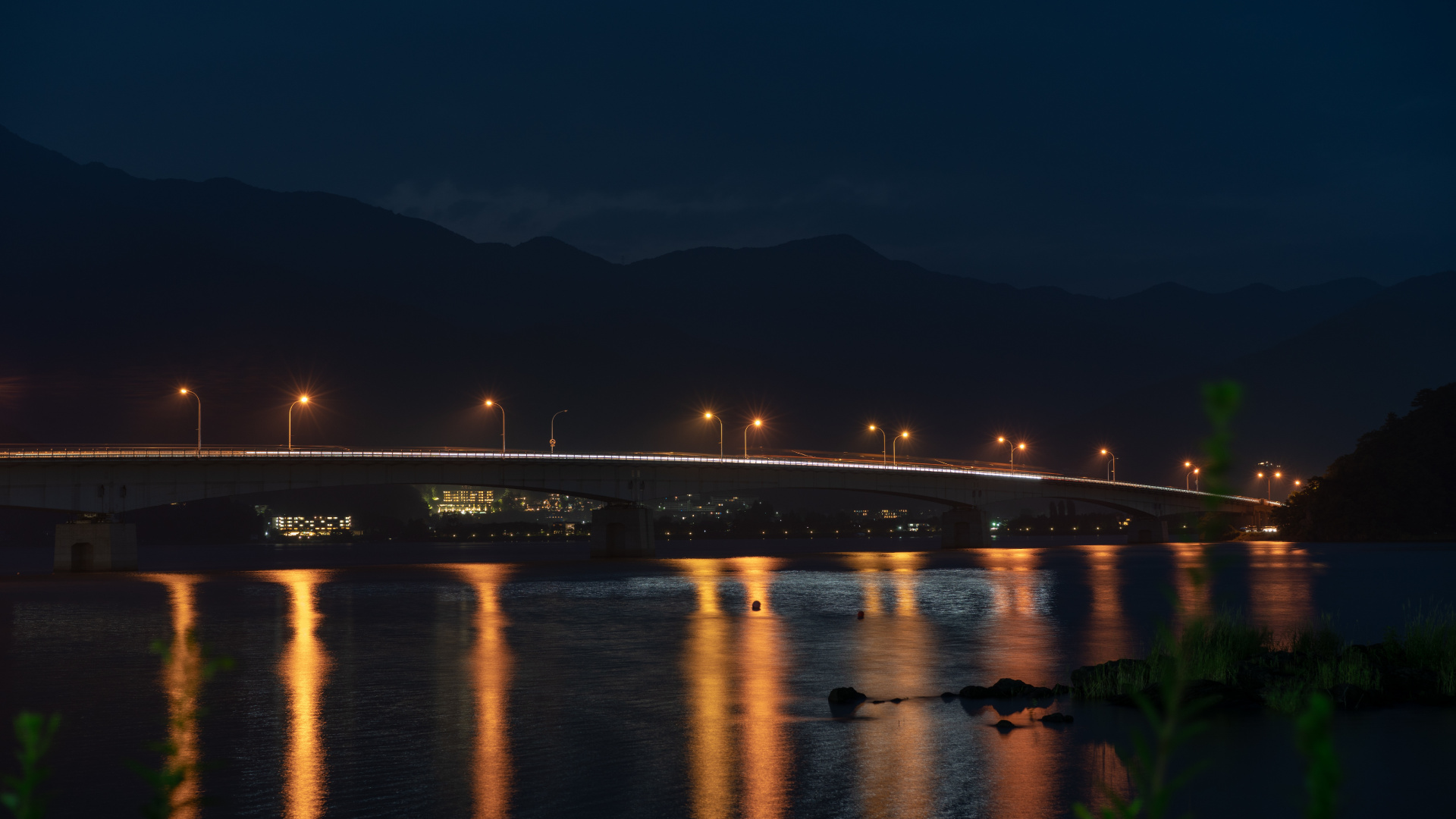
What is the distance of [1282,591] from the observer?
75562 millimetres

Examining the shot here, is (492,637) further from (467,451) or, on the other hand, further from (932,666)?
(467,451)

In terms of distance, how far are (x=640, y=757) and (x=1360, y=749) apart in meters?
13.9

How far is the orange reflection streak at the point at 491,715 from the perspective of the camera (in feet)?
65.5

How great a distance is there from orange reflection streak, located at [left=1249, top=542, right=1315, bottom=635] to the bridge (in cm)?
717

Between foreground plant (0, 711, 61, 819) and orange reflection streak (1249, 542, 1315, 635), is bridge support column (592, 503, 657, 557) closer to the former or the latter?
orange reflection streak (1249, 542, 1315, 635)

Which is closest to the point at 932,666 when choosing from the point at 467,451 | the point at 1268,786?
the point at 1268,786

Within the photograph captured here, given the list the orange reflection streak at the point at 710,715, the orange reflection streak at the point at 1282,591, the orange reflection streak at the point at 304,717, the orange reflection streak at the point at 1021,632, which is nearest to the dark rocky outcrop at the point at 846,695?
the orange reflection streak at the point at 710,715

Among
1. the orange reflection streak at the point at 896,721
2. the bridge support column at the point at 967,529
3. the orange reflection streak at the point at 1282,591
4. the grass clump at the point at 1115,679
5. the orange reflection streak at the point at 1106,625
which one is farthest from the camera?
the bridge support column at the point at 967,529

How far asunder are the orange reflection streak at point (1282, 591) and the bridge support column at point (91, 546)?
8438cm

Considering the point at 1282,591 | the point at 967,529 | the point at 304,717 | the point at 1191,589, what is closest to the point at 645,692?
the point at 304,717

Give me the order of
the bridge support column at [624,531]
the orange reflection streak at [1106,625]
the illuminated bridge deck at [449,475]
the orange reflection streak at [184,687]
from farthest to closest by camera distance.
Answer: the bridge support column at [624,531], the illuminated bridge deck at [449,475], the orange reflection streak at [1106,625], the orange reflection streak at [184,687]

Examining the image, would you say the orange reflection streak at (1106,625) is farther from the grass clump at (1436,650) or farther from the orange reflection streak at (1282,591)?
the grass clump at (1436,650)

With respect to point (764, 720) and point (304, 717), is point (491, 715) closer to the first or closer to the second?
point (304, 717)

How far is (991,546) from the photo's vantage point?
171 meters
